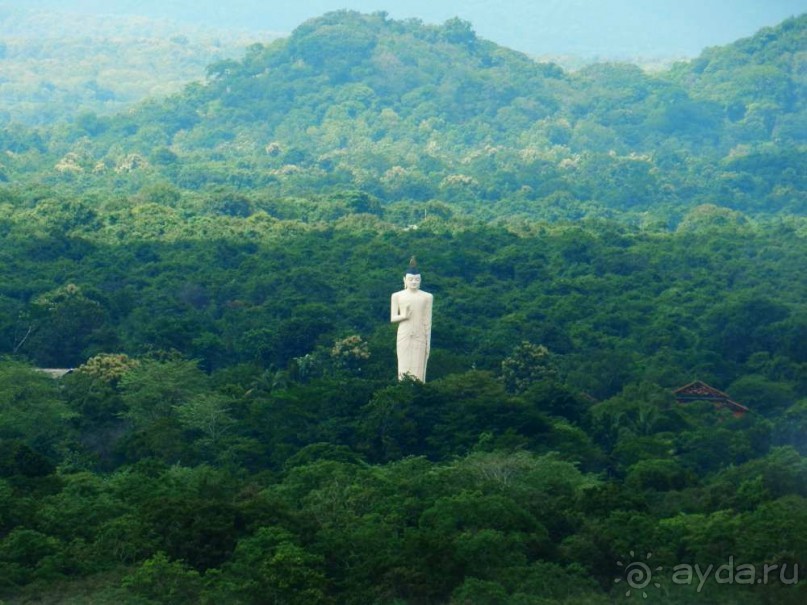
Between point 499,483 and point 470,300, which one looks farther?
point 470,300

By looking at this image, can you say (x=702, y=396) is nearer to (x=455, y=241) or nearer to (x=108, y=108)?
(x=455, y=241)

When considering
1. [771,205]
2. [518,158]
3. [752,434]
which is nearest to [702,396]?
[752,434]

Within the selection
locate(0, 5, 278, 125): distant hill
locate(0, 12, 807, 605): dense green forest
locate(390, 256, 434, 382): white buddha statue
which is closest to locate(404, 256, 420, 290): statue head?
locate(390, 256, 434, 382): white buddha statue

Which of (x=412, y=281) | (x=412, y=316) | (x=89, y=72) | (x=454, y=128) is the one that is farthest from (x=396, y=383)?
(x=89, y=72)

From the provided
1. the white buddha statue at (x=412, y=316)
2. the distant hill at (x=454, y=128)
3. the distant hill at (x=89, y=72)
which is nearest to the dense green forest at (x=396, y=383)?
the distant hill at (x=454, y=128)

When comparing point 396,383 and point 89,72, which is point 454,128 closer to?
point 89,72
